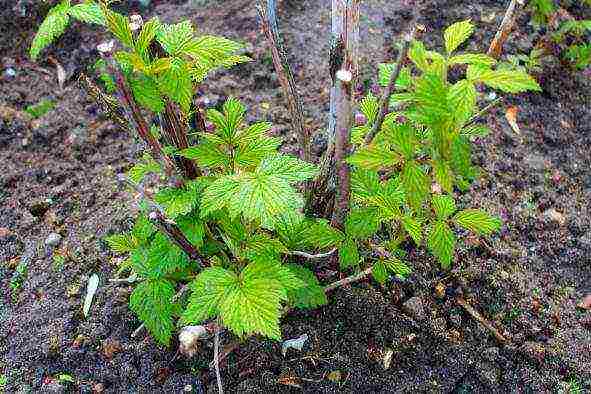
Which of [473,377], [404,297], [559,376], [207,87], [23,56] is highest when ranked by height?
[23,56]

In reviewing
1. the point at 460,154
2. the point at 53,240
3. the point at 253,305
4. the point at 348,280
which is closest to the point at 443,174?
the point at 460,154

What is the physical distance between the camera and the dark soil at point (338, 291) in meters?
1.91

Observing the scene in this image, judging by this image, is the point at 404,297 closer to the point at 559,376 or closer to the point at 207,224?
the point at 559,376

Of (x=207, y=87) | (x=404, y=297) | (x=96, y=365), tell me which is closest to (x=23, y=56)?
(x=207, y=87)

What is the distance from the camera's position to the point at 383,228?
223cm

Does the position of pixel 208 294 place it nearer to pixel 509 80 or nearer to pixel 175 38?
pixel 175 38

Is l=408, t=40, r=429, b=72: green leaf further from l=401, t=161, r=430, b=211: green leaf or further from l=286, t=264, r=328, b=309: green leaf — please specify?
l=286, t=264, r=328, b=309: green leaf

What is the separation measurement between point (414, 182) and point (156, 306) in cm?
78

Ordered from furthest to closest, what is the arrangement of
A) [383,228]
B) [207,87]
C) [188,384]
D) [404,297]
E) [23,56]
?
[23,56] < [207,87] < [383,228] < [404,297] < [188,384]

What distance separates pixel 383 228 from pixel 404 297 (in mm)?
290

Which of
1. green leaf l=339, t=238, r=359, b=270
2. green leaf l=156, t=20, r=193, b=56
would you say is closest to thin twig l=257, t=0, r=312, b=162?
green leaf l=156, t=20, r=193, b=56

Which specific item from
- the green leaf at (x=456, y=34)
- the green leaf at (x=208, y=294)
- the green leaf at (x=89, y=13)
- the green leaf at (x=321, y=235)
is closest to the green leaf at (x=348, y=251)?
the green leaf at (x=321, y=235)

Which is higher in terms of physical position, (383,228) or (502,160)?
(383,228)

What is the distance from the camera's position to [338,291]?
79.5 inches
